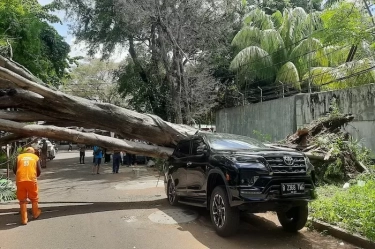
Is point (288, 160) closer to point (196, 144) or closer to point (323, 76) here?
point (196, 144)

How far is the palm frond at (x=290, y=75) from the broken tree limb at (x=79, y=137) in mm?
13114

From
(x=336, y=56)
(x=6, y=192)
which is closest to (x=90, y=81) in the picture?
(x=336, y=56)

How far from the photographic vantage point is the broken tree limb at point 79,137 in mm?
9461

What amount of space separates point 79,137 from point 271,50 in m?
17.0

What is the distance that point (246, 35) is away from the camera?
24109 millimetres

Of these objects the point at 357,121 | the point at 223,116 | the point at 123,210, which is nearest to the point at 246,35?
the point at 223,116

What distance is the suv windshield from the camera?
7.64 metres

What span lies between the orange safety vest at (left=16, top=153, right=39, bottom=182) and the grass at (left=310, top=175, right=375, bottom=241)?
570 centimetres

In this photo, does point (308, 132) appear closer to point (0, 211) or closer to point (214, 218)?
point (214, 218)

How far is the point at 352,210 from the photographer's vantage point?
6.70m

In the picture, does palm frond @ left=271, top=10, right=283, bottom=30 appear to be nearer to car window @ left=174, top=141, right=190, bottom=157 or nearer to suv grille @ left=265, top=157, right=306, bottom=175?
car window @ left=174, top=141, right=190, bottom=157

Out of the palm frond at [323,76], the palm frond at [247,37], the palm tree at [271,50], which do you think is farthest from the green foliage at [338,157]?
the palm frond at [247,37]

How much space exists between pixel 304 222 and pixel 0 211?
272 inches

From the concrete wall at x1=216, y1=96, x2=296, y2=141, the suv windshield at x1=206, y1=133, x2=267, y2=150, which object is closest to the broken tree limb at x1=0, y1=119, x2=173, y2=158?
the suv windshield at x1=206, y1=133, x2=267, y2=150
